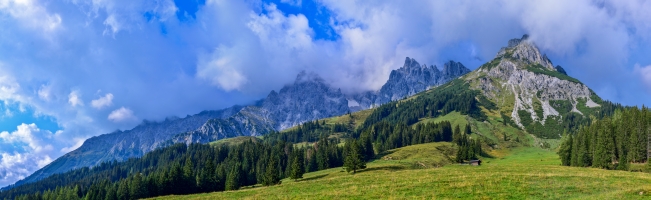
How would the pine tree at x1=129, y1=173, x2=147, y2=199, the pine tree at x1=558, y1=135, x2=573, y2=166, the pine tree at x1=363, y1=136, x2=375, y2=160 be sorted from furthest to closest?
the pine tree at x1=363, y1=136, x2=375, y2=160 → the pine tree at x1=129, y1=173, x2=147, y2=199 → the pine tree at x1=558, y1=135, x2=573, y2=166

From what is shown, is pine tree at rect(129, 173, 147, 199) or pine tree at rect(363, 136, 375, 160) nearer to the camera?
pine tree at rect(129, 173, 147, 199)

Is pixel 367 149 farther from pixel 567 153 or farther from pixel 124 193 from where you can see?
pixel 124 193

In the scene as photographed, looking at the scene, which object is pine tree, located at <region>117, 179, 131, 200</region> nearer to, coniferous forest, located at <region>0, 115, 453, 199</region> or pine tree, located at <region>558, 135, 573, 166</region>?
coniferous forest, located at <region>0, 115, 453, 199</region>

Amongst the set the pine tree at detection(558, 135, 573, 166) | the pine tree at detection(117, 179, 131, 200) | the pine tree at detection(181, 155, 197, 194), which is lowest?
the pine tree at detection(117, 179, 131, 200)

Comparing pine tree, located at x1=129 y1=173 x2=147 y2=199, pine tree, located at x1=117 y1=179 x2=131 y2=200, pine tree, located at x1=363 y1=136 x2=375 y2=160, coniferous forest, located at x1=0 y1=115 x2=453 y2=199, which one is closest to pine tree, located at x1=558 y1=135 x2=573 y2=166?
coniferous forest, located at x1=0 y1=115 x2=453 y2=199

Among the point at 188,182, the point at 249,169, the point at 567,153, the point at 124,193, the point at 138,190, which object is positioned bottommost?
the point at 124,193

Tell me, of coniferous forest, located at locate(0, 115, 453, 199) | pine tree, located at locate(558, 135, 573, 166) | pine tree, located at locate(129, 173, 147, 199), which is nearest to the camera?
coniferous forest, located at locate(0, 115, 453, 199)

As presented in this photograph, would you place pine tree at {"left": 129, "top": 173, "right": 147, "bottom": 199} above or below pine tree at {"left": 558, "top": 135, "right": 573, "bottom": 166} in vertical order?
below

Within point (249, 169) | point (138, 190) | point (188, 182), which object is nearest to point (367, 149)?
point (249, 169)

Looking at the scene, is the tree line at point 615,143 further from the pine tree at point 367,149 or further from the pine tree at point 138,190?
the pine tree at point 138,190

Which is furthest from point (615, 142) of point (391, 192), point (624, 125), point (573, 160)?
point (391, 192)

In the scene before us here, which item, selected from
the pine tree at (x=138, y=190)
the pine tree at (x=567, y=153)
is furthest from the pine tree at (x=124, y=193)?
the pine tree at (x=567, y=153)

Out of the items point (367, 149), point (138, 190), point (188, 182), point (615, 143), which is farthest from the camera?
point (367, 149)

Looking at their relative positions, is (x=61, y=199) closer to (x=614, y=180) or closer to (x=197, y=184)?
(x=197, y=184)
